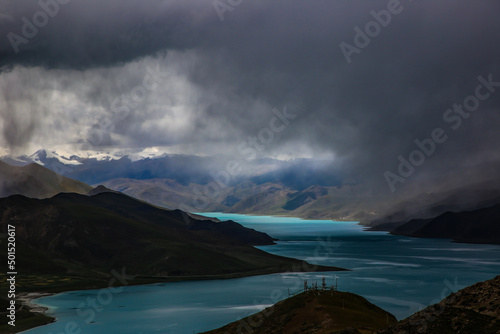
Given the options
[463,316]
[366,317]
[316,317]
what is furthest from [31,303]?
[463,316]

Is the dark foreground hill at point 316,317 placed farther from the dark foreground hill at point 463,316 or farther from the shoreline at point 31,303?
the shoreline at point 31,303

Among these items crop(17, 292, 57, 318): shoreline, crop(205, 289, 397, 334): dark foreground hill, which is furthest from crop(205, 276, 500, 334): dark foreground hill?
crop(17, 292, 57, 318): shoreline

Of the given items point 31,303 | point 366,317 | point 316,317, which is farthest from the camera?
point 31,303

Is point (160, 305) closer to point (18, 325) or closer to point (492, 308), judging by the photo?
point (18, 325)

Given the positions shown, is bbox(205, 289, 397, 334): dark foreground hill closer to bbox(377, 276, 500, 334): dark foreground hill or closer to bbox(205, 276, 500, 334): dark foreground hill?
bbox(205, 276, 500, 334): dark foreground hill

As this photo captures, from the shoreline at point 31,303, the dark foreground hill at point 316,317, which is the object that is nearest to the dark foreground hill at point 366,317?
the dark foreground hill at point 316,317

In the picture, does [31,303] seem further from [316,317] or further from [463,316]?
[463,316]

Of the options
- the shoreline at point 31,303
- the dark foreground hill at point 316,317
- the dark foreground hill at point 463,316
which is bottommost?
the shoreline at point 31,303
